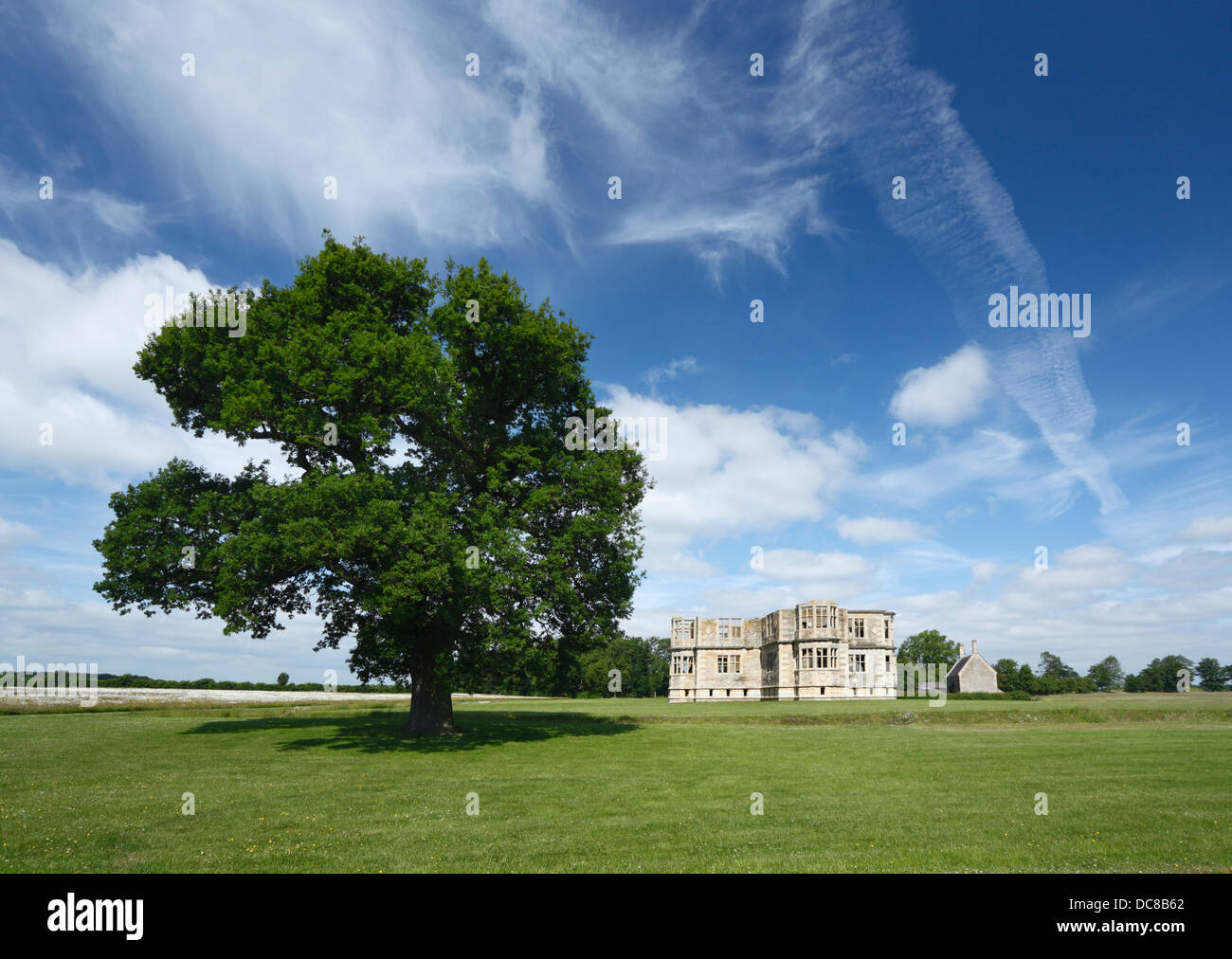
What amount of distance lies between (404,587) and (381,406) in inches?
359

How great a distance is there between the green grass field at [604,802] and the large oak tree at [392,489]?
563cm

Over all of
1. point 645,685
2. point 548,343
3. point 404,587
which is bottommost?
point 645,685

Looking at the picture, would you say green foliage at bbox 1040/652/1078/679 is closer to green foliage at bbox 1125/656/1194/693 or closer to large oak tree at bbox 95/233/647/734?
green foliage at bbox 1125/656/1194/693

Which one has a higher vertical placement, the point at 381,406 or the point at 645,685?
the point at 381,406

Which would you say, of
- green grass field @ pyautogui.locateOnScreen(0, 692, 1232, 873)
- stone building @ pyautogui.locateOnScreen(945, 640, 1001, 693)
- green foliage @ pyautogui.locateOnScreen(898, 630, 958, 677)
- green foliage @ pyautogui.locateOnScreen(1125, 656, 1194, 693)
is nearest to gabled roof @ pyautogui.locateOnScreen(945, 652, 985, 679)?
stone building @ pyautogui.locateOnScreen(945, 640, 1001, 693)

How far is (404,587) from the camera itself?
80.0ft

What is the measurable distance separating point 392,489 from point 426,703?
37.4 feet

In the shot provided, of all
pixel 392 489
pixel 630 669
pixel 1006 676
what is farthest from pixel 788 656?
pixel 392 489

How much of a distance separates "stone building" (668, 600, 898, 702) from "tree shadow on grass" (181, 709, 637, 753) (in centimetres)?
5253

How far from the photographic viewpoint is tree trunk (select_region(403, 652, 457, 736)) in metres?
31.2

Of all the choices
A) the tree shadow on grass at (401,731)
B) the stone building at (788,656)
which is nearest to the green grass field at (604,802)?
the tree shadow on grass at (401,731)
